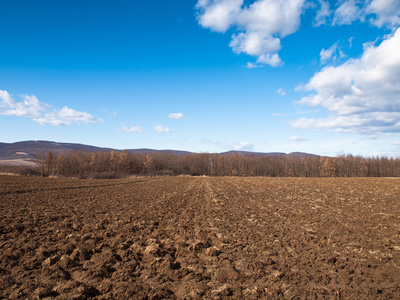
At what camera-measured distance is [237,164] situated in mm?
119875

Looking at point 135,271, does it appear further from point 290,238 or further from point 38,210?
point 38,210

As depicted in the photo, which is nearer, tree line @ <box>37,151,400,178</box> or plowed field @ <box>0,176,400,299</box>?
plowed field @ <box>0,176,400,299</box>

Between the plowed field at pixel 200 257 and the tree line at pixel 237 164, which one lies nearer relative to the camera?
the plowed field at pixel 200 257

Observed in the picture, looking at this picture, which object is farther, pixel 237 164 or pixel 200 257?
pixel 237 164

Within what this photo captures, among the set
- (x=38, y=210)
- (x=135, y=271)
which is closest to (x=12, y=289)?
(x=135, y=271)

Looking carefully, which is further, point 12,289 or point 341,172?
point 341,172

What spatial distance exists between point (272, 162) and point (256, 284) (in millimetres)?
121479

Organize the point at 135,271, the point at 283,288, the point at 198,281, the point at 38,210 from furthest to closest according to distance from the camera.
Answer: the point at 38,210, the point at 135,271, the point at 198,281, the point at 283,288

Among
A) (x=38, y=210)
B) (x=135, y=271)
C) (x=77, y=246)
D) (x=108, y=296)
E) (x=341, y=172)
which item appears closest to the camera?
(x=108, y=296)

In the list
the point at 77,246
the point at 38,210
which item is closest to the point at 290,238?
the point at 77,246

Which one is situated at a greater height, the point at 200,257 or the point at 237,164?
the point at 237,164

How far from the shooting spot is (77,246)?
7.36 meters

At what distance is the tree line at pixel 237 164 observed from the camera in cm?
10000

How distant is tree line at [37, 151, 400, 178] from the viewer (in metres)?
100
